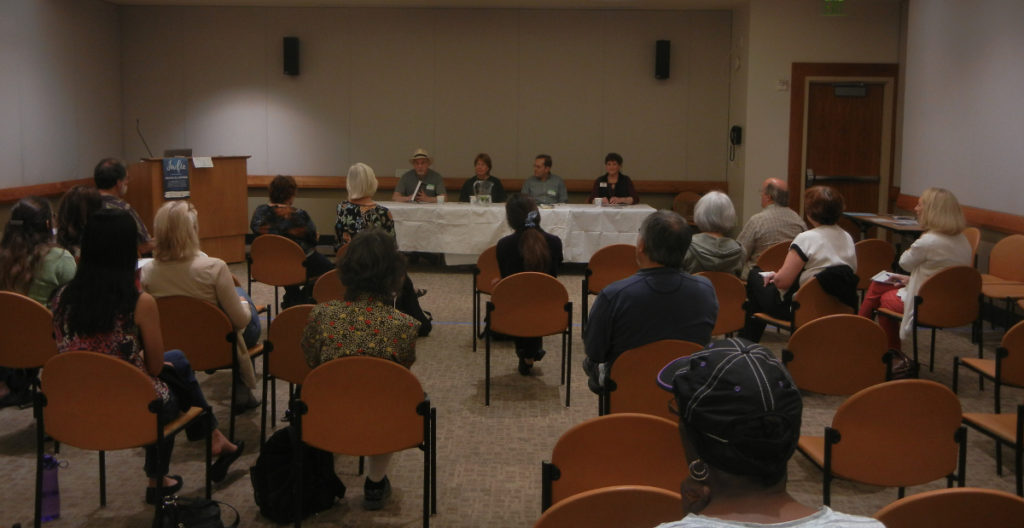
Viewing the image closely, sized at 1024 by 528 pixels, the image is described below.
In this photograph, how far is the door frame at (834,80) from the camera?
10.3 m

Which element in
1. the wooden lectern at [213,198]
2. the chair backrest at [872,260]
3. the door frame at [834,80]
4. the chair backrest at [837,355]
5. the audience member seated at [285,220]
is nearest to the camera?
the chair backrest at [837,355]

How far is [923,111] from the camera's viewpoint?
28.9 ft

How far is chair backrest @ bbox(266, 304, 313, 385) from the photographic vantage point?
4055 mm

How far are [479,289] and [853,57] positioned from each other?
624 centimetres

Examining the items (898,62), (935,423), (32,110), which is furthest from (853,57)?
(32,110)

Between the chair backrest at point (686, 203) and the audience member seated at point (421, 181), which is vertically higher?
the audience member seated at point (421, 181)

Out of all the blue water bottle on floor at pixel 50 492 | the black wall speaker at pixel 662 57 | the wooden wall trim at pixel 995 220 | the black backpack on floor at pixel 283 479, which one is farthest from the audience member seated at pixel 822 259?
the black wall speaker at pixel 662 57

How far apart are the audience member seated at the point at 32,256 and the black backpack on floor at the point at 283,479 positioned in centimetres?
173

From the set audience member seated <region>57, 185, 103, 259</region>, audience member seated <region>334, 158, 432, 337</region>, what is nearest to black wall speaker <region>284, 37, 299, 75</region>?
audience member seated <region>334, 158, 432, 337</region>

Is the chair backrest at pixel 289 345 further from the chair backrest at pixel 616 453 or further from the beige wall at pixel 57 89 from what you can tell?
the beige wall at pixel 57 89

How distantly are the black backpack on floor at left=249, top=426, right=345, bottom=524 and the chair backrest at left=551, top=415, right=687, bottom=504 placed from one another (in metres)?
1.39

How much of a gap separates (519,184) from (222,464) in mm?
7798

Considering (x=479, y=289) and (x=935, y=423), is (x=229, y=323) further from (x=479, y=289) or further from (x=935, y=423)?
(x=935, y=423)

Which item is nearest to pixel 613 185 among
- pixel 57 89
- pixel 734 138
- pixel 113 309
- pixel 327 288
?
pixel 734 138
